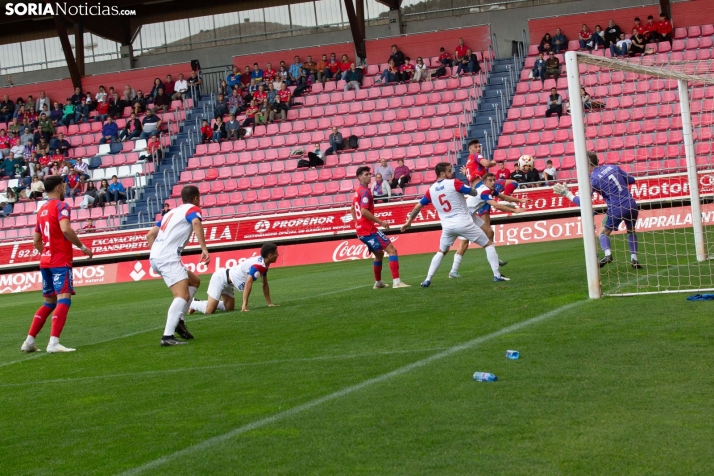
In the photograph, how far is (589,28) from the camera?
110ft

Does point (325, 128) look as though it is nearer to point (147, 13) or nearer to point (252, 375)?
point (147, 13)

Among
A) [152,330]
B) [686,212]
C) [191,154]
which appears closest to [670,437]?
[152,330]

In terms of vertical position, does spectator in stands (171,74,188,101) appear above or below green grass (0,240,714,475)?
above

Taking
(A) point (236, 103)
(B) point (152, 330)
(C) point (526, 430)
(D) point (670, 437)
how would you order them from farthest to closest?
(A) point (236, 103) → (B) point (152, 330) → (C) point (526, 430) → (D) point (670, 437)

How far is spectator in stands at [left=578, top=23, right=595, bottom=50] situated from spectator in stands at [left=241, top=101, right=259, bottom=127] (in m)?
12.1

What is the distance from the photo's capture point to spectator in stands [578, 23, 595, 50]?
31125 millimetres

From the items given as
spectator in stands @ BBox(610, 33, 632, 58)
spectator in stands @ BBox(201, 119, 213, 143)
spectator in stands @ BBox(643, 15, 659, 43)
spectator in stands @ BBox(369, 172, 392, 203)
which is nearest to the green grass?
spectator in stands @ BBox(369, 172, 392, 203)

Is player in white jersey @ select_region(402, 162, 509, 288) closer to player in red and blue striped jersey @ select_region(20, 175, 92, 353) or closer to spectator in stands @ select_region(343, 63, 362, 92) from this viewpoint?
player in red and blue striped jersey @ select_region(20, 175, 92, 353)

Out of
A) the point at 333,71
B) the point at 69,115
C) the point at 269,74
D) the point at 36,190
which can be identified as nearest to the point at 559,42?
the point at 333,71

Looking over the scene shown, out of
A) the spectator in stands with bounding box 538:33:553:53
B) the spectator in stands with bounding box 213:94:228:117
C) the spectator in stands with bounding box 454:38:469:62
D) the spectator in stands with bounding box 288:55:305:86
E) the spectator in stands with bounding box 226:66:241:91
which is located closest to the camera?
the spectator in stands with bounding box 538:33:553:53

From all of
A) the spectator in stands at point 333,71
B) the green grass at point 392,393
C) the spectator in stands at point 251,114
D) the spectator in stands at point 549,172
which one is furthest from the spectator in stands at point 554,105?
the green grass at point 392,393

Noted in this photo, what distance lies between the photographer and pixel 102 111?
38188mm

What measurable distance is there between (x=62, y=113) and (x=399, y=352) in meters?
33.5

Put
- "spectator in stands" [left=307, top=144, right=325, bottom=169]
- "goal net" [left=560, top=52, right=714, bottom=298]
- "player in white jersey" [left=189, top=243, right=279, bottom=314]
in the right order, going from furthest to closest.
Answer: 1. "spectator in stands" [left=307, top=144, right=325, bottom=169]
2. "player in white jersey" [left=189, top=243, right=279, bottom=314]
3. "goal net" [left=560, top=52, right=714, bottom=298]
